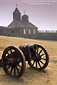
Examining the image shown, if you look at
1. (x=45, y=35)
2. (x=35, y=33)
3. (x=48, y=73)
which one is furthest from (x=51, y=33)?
(x=48, y=73)

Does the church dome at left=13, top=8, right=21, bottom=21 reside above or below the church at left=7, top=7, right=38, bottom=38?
above

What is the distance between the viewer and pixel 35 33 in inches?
1264

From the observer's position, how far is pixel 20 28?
28.0 meters

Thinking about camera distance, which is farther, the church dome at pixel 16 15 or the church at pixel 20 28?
the church dome at pixel 16 15

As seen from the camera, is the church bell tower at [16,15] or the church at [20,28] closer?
the church at [20,28]

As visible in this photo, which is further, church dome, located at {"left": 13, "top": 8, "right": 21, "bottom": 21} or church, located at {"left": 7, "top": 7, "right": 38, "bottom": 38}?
church dome, located at {"left": 13, "top": 8, "right": 21, "bottom": 21}

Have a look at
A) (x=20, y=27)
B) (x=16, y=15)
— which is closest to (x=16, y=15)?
(x=16, y=15)

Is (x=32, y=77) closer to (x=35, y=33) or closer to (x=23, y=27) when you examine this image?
(x=23, y=27)

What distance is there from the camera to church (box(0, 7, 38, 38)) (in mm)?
27734

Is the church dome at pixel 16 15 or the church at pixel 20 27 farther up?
the church dome at pixel 16 15

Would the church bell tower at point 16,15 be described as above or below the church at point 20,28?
above

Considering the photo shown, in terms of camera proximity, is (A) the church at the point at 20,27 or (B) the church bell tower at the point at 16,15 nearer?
(A) the church at the point at 20,27

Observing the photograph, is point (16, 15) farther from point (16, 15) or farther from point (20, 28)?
point (20, 28)

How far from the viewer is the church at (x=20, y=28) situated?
27.7 metres
